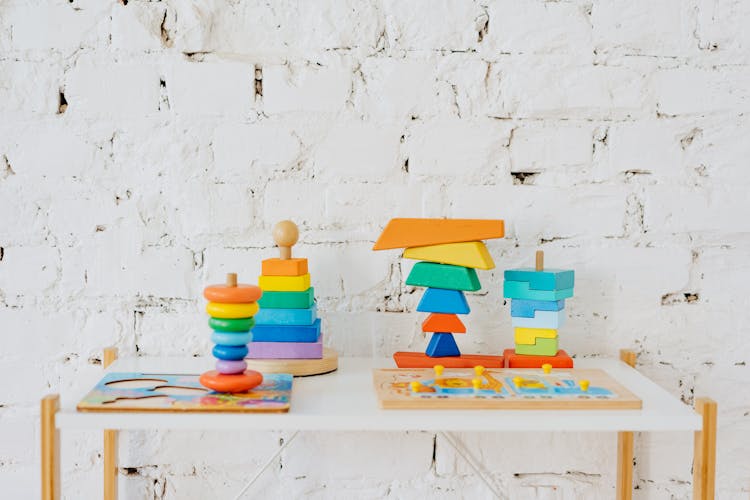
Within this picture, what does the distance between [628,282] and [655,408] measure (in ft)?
1.29

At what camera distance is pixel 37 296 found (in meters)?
1.41

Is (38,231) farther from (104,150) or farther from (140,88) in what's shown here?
(140,88)

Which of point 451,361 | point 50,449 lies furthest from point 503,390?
point 50,449

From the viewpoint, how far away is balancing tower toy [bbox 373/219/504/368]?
A: 1267mm

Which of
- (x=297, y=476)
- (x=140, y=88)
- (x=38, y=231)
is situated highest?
(x=140, y=88)

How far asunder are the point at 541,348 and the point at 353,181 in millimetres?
430

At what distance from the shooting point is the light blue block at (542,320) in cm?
129

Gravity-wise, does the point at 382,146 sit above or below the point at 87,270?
above

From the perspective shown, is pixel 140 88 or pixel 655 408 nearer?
pixel 655 408

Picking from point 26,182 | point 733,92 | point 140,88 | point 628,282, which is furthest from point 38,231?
point 733,92

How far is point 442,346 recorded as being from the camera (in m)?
1.30

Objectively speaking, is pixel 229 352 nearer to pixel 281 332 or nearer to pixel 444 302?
pixel 281 332

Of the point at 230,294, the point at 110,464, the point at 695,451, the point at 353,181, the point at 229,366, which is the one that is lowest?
the point at 110,464

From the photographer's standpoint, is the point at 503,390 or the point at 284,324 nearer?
the point at 503,390
